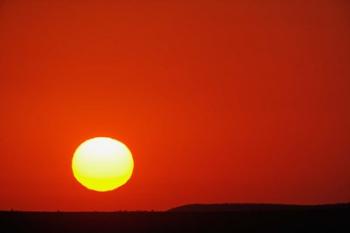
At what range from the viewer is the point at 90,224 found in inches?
211

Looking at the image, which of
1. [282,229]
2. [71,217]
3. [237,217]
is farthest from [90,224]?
[282,229]

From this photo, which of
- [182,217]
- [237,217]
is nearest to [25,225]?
[182,217]

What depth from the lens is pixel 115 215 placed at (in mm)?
5457

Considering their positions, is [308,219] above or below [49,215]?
below

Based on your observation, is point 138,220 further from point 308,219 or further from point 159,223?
point 308,219

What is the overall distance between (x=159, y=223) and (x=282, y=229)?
4.94ft

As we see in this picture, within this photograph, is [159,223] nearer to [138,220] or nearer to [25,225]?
[138,220]

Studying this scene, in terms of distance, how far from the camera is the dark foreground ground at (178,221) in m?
5.38

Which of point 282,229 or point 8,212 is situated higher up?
point 8,212

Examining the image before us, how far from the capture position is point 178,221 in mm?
5461

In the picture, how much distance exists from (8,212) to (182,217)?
211 cm

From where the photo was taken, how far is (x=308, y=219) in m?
5.66

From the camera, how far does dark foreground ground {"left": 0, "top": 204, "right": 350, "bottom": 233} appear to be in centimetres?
538

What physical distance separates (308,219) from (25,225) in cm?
346
